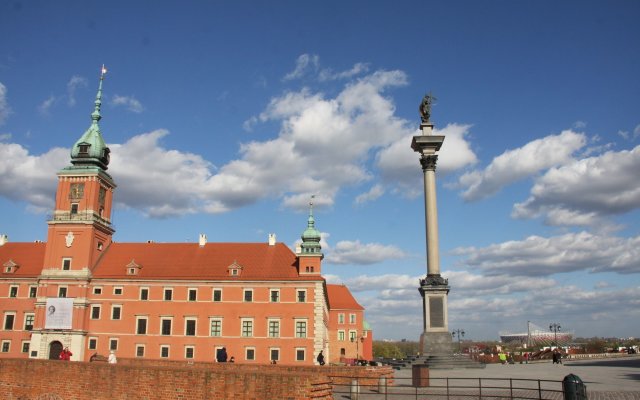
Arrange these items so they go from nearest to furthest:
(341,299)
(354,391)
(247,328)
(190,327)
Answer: (354,391) < (247,328) < (190,327) < (341,299)

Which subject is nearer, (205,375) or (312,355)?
(205,375)

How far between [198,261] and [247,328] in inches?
341

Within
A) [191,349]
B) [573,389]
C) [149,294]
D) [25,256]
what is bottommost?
[191,349]

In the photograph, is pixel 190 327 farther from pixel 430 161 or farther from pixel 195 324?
pixel 430 161

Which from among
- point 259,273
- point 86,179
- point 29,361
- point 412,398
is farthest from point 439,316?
point 86,179

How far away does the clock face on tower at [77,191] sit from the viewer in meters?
55.6

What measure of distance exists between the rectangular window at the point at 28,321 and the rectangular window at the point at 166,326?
12.6 meters

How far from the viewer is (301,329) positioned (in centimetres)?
5022

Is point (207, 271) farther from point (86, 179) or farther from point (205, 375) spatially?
point (205, 375)

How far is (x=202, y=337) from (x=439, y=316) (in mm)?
26627

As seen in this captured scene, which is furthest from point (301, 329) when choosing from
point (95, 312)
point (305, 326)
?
point (95, 312)

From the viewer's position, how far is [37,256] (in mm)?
57375

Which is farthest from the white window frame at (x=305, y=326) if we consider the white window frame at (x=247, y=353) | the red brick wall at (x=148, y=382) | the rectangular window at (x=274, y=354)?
the red brick wall at (x=148, y=382)

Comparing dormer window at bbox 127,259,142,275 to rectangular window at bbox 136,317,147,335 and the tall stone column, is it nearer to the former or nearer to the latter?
rectangular window at bbox 136,317,147,335
